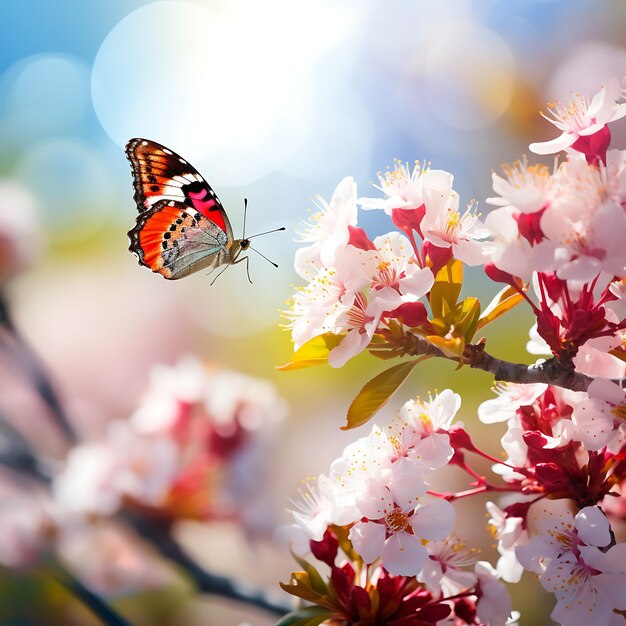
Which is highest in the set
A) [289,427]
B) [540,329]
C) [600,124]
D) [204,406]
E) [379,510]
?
[289,427]

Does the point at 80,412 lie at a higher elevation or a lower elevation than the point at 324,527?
higher

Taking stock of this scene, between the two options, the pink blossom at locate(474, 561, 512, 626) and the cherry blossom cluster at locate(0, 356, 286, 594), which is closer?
the pink blossom at locate(474, 561, 512, 626)

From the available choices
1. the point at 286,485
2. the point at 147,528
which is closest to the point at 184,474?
the point at 147,528

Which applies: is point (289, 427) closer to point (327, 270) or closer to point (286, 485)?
point (286, 485)

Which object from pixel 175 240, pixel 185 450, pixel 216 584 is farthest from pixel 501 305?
pixel 185 450

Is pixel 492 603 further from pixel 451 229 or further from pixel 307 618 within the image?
pixel 451 229

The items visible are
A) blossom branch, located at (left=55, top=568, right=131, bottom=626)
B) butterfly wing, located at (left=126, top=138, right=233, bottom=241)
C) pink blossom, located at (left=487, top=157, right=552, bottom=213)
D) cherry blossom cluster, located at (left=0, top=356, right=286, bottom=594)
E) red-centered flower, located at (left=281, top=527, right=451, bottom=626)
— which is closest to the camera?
pink blossom, located at (left=487, top=157, right=552, bottom=213)

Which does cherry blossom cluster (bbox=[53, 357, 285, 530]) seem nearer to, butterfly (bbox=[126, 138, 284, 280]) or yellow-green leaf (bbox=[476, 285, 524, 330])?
butterfly (bbox=[126, 138, 284, 280])

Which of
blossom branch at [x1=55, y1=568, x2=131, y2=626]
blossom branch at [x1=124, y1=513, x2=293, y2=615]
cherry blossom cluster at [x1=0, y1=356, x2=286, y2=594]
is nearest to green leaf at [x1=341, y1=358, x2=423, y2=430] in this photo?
blossom branch at [x1=124, y1=513, x2=293, y2=615]

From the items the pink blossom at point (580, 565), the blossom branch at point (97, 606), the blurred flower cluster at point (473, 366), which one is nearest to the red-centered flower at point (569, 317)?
the blurred flower cluster at point (473, 366)
